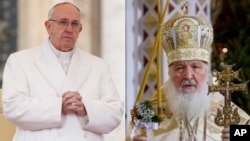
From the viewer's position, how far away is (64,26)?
2.84 m

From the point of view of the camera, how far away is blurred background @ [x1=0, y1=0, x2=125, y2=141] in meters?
3.03

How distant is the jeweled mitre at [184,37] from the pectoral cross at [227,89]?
0.13 metres

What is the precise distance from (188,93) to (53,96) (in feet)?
1.98

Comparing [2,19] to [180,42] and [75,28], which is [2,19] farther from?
[180,42]

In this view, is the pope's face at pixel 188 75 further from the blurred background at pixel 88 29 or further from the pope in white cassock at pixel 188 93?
the blurred background at pixel 88 29

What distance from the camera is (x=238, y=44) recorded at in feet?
11.0

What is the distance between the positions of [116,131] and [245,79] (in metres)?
0.60

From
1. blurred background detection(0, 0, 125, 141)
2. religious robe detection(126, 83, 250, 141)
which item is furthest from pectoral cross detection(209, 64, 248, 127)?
blurred background detection(0, 0, 125, 141)

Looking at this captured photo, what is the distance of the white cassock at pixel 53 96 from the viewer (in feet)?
9.16

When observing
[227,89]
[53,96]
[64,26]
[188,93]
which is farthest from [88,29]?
[227,89]

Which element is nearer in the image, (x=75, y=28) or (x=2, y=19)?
(x=75, y=28)

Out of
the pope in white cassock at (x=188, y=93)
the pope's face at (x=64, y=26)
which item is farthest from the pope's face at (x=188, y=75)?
the pope's face at (x=64, y=26)

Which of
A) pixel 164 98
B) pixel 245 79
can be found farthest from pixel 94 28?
pixel 245 79

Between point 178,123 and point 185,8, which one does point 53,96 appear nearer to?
point 178,123
